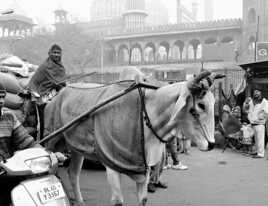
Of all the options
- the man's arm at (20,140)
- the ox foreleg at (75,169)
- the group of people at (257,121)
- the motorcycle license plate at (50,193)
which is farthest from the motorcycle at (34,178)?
the group of people at (257,121)

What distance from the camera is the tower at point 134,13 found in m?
53.9

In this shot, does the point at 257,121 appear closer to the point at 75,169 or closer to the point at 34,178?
the point at 75,169

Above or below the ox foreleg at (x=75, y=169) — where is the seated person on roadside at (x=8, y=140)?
above

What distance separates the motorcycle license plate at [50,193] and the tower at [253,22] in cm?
3278

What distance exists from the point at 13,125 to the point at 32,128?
5.18 feet

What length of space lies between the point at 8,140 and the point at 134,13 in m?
53.4

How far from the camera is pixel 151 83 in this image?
130 inches

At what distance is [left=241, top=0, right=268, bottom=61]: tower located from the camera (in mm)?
33969

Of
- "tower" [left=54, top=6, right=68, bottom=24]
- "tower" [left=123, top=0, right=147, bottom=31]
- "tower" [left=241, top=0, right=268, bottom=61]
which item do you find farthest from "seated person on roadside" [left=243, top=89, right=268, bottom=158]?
"tower" [left=123, top=0, right=147, bottom=31]

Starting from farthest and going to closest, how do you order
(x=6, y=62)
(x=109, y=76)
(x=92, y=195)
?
(x=109, y=76) < (x=6, y=62) < (x=92, y=195)

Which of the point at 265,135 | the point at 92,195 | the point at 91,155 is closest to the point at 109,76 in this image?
the point at 265,135

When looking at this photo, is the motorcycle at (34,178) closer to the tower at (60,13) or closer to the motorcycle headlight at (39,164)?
the motorcycle headlight at (39,164)

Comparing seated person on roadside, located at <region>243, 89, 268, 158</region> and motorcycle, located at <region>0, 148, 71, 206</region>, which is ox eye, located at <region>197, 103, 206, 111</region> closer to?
motorcycle, located at <region>0, 148, 71, 206</region>

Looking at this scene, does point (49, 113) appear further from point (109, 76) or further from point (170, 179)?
point (109, 76)
